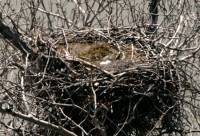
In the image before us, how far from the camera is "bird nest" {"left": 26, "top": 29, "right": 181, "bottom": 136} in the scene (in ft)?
29.5

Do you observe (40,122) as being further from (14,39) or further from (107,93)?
(14,39)

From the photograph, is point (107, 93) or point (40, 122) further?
point (107, 93)

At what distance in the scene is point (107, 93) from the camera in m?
9.08

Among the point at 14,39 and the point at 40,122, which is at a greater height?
the point at 14,39

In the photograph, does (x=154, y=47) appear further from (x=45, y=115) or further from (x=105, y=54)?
(x=45, y=115)

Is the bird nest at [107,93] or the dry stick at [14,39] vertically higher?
the dry stick at [14,39]

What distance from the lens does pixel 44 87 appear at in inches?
352

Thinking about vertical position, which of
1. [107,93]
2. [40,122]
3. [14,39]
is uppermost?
[14,39]

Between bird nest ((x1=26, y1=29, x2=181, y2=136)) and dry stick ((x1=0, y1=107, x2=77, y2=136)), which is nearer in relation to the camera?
dry stick ((x1=0, y1=107, x2=77, y2=136))

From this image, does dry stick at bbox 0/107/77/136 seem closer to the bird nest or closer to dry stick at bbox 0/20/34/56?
the bird nest

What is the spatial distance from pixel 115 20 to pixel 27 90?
221 cm

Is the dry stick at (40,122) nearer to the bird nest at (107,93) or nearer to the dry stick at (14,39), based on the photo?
the bird nest at (107,93)

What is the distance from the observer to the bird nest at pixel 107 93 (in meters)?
8.98

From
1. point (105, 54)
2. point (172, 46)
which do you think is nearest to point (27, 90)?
point (105, 54)
